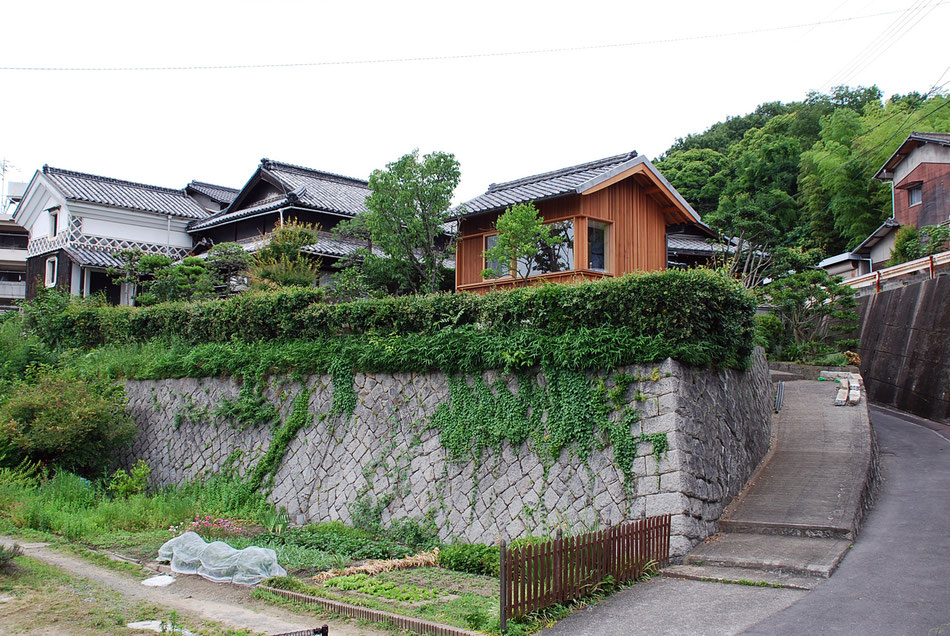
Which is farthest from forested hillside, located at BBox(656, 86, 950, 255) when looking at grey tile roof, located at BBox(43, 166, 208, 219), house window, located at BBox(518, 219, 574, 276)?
grey tile roof, located at BBox(43, 166, 208, 219)

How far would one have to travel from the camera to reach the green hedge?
1091cm

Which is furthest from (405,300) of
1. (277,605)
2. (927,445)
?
(927,445)

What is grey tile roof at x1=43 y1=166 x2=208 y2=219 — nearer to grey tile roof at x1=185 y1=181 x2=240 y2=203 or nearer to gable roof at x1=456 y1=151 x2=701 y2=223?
grey tile roof at x1=185 y1=181 x2=240 y2=203

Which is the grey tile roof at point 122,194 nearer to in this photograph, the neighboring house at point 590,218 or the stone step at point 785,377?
the neighboring house at point 590,218

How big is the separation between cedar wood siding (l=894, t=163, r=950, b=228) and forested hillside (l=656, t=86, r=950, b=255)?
3.02m

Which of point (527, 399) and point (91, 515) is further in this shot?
point (91, 515)

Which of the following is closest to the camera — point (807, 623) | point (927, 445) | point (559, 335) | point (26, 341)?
point (807, 623)

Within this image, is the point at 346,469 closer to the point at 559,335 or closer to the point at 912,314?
the point at 559,335

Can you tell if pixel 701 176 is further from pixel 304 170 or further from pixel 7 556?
pixel 7 556

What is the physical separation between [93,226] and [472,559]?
88.5 feet

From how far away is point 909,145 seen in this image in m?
30.5

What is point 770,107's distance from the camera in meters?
50.8

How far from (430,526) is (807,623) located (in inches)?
269

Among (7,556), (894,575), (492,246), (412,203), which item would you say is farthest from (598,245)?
(7,556)
